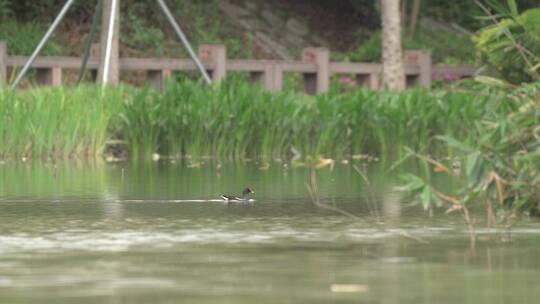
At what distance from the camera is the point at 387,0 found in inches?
1319

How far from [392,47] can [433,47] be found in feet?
27.9

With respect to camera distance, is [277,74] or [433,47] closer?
[277,74]

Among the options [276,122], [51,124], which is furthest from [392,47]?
[51,124]

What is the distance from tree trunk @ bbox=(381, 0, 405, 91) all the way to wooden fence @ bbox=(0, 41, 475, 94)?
743 millimetres

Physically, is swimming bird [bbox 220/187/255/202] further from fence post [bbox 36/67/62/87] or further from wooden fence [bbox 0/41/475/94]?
fence post [bbox 36/67/62/87]

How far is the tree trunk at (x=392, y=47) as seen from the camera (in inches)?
1328

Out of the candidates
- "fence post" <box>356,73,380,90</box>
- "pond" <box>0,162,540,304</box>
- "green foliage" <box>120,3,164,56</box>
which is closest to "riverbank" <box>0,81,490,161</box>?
"pond" <box>0,162,540,304</box>

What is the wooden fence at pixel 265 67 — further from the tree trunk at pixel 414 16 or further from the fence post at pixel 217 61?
the tree trunk at pixel 414 16

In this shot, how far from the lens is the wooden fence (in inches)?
1201

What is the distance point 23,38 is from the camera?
117 ft

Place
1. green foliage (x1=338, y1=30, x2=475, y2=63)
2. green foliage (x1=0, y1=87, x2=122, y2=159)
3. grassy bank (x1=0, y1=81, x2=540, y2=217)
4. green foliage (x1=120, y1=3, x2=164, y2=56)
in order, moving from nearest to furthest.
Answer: green foliage (x1=0, y1=87, x2=122, y2=159) → grassy bank (x1=0, y1=81, x2=540, y2=217) → green foliage (x1=120, y1=3, x2=164, y2=56) → green foliage (x1=338, y1=30, x2=475, y2=63)

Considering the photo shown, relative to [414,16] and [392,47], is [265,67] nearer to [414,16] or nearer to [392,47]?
[392,47]

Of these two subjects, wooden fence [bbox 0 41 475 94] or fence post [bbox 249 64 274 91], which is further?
fence post [bbox 249 64 274 91]

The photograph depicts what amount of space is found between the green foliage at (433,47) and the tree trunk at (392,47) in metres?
5.68
